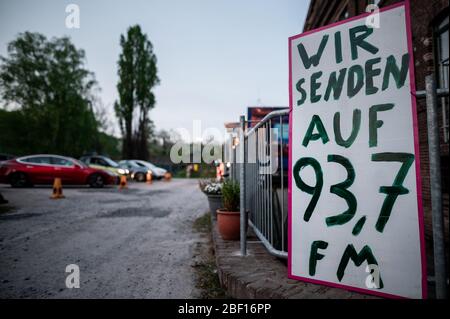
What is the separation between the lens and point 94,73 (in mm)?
25141

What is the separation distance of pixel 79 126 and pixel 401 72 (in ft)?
86.6

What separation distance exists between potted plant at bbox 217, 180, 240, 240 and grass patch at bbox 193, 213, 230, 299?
382 mm

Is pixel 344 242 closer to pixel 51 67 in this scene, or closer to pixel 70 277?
pixel 70 277

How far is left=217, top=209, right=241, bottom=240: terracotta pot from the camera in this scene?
9.66 ft

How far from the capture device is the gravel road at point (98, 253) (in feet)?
7.39

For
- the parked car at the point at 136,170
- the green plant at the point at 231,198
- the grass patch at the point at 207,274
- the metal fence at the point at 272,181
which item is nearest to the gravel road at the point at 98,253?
the grass patch at the point at 207,274

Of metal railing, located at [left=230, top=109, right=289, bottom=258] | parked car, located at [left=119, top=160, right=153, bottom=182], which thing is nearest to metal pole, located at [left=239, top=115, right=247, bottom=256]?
metal railing, located at [left=230, top=109, right=289, bottom=258]

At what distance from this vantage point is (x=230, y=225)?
296cm

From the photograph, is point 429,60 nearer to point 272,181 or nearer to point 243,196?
point 272,181

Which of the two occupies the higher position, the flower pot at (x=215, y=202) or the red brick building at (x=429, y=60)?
the red brick building at (x=429, y=60)

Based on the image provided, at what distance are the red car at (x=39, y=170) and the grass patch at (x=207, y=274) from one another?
927 cm

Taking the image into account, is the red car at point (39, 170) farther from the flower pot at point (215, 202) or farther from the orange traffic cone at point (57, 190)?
the flower pot at point (215, 202)

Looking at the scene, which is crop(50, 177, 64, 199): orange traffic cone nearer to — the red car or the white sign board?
the red car
